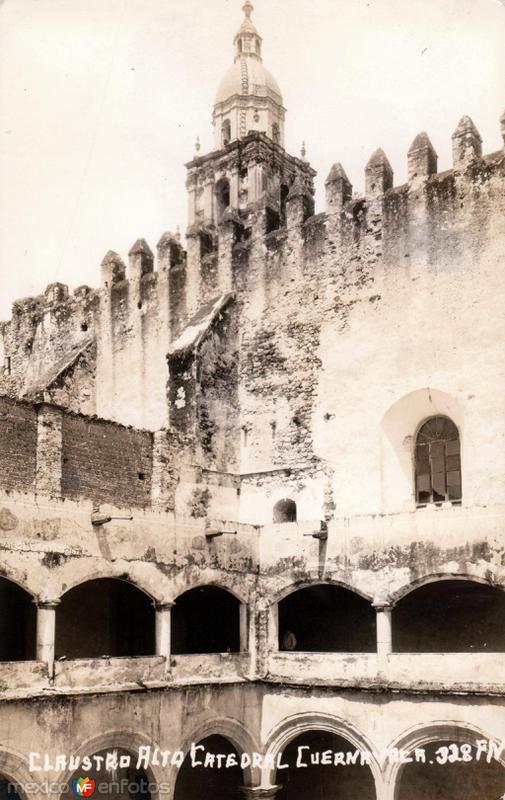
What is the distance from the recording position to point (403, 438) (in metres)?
23.2

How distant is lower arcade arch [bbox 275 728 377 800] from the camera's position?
2316cm

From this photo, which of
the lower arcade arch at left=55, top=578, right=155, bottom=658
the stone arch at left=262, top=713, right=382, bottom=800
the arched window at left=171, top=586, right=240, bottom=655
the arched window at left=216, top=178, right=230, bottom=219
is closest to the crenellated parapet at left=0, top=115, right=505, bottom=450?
the arched window at left=171, top=586, right=240, bottom=655

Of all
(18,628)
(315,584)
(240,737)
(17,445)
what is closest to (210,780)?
(240,737)

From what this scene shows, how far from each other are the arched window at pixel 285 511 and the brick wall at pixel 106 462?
3.68 metres

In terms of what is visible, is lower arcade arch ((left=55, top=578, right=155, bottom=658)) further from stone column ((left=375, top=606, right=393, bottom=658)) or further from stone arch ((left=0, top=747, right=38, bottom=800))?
stone column ((left=375, top=606, right=393, bottom=658))

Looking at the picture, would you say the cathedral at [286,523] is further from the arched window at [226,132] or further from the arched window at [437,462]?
the arched window at [226,132]

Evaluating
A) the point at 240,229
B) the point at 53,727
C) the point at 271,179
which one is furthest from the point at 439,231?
the point at 271,179

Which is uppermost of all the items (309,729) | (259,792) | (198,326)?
(198,326)

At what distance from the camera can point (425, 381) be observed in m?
22.3

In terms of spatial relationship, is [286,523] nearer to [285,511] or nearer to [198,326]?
[285,511]

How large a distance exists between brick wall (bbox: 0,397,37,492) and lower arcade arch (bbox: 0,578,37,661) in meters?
2.88

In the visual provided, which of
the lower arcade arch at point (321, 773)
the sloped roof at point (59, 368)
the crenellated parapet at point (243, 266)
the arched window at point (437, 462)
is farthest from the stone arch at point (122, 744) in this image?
the sloped roof at point (59, 368)

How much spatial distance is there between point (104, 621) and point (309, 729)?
557 cm

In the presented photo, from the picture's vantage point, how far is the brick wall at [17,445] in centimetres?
1994
